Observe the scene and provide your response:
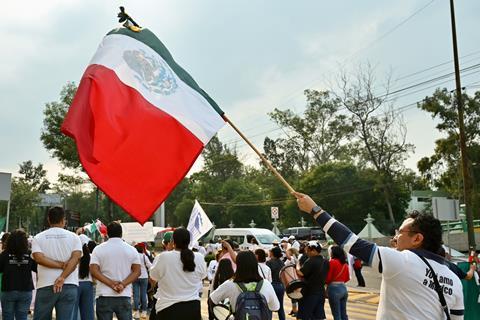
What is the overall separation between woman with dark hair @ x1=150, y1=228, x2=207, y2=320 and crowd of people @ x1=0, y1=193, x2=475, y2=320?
1 centimetres

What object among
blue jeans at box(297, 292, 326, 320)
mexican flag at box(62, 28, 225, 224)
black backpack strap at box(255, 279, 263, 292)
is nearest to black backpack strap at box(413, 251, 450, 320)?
black backpack strap at box(255, 279, 263, 292)

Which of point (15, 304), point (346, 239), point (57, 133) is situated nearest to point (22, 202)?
point (57, 133)

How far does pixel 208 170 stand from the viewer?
75.2m

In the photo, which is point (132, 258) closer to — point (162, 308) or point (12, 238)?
point (162, 308)

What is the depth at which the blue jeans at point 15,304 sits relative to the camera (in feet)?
24.2

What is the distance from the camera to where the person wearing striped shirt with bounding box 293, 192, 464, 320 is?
313 centimetres

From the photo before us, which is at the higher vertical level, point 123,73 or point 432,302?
point 123,73

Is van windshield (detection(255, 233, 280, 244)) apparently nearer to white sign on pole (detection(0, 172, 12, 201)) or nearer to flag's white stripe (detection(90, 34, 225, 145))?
white sign on pole (detection(0, 172, 12, 201))

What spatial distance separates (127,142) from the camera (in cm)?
496

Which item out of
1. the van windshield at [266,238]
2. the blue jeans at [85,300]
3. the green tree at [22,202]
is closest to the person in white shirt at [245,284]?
the blue jeans at [85,300]

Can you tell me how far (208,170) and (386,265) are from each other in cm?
7230

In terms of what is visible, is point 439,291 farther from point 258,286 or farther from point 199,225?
point 199,225

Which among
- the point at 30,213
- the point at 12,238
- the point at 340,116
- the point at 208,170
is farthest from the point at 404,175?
the point at 30,213

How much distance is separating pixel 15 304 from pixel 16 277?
1.48 ft
